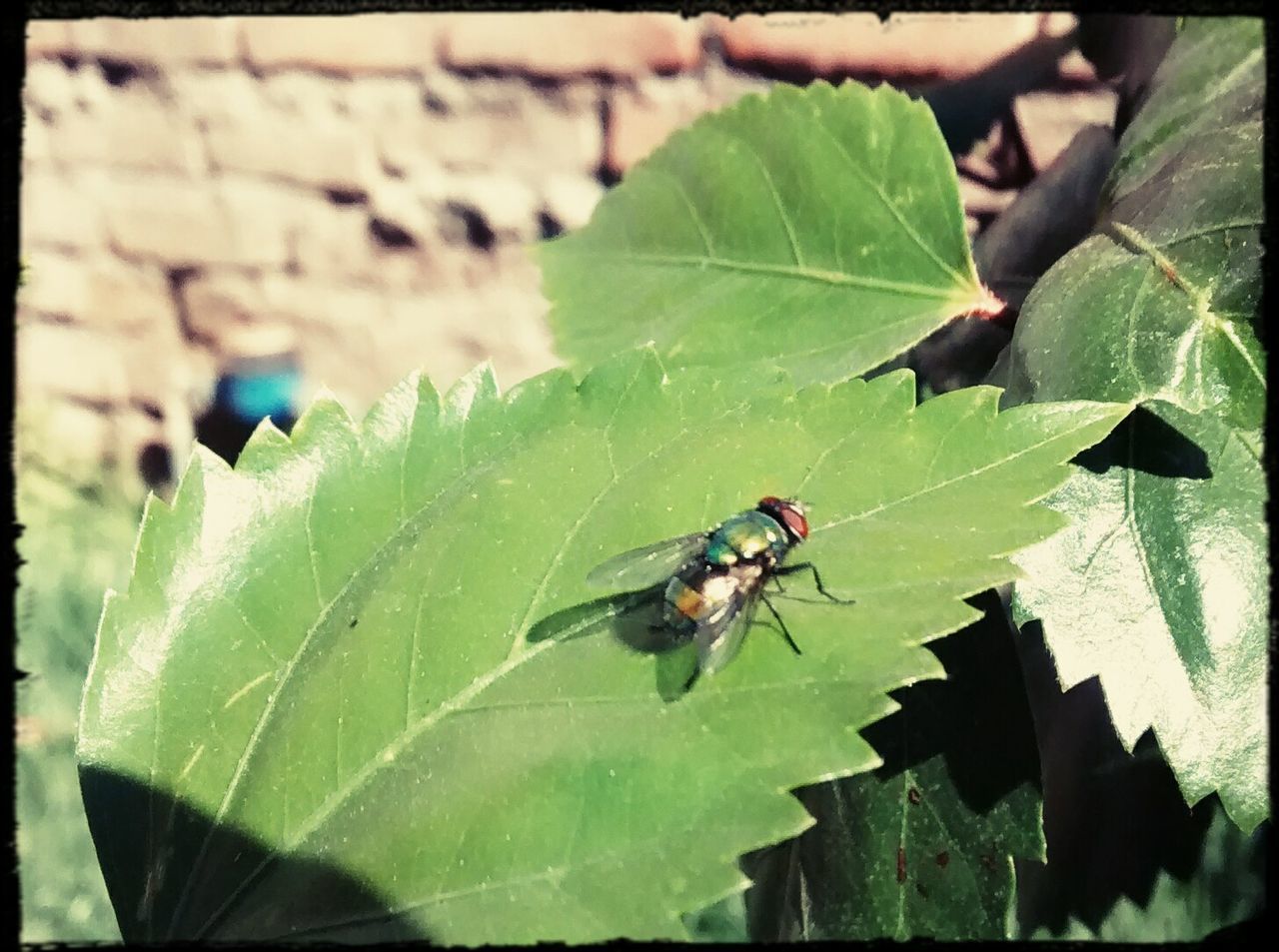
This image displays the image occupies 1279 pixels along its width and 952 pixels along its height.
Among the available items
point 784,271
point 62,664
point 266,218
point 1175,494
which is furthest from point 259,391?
point 1175,494

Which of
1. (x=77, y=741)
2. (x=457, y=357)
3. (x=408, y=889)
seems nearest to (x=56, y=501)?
(x=457, y=357)

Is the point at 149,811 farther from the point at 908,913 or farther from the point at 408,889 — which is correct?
the point at 908,913

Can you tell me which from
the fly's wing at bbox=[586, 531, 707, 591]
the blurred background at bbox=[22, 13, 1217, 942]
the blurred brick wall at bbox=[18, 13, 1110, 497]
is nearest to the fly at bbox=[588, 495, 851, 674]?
the fly's wing at bbox=[586, 531, 707, 591]

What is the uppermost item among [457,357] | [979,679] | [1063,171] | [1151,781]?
[1063,171]

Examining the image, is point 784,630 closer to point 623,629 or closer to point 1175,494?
point 623,629

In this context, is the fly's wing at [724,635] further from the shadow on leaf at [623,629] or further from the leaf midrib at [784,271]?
the leaf midrib at [784,271]

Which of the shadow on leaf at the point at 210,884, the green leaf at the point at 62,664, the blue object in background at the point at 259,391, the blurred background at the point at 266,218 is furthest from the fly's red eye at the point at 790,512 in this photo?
the blue object in background at the point at 259,391

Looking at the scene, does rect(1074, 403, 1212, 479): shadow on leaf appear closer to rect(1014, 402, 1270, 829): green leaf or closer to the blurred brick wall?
rect(1014, 402, 1270, 829): green leaf
